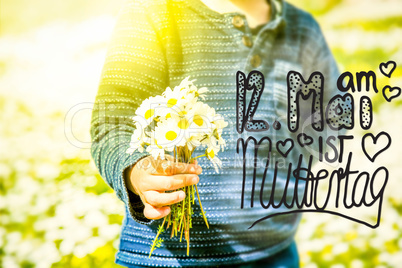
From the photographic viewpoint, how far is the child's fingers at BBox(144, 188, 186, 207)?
1.78 feet

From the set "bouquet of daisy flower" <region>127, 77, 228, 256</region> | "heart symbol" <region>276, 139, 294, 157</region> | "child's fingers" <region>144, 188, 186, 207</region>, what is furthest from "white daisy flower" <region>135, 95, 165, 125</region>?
"heart symbol" <region>276, 139, 294, 157</region>

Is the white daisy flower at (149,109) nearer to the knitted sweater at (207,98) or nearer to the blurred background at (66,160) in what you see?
the knitted sweater at (207,98)

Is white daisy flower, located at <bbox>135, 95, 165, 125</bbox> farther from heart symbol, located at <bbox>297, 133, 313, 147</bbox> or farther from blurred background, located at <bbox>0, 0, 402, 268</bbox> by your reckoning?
blurred background, located at <bbox>0, 0, 402, 268</bbox>

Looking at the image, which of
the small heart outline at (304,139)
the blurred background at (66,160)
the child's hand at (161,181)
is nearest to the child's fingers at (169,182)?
the child's hand at (161,181)

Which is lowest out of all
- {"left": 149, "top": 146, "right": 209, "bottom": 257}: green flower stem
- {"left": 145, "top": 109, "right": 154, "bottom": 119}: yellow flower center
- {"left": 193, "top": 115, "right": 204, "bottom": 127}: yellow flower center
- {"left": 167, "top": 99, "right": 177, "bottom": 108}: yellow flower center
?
{"left": 149, "top": 146, "right": 209, "bottom": 257}: green flower stem

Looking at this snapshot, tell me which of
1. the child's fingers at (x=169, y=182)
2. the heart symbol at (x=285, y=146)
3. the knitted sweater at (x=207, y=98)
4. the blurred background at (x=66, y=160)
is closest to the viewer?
the child's fingers at (x=169, y=182)

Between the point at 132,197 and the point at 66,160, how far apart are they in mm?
1356

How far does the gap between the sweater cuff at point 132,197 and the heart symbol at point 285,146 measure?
39 centimetres

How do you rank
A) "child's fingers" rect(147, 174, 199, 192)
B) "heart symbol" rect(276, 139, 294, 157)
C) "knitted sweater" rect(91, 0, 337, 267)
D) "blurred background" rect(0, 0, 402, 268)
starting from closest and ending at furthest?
1. "child's fingers" rect(147, 174, 199, 192)
2. "knitted sweater" rect(91, 0, 337, 267)
3. "heart symbol" rect(276, 139, 294, 157)
4. "blurred background" rect(0, 0, 402, 268)

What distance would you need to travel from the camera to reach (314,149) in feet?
3.42

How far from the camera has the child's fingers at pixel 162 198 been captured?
0.54 meters

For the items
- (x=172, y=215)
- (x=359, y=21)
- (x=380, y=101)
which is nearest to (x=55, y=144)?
(x=172, y=215)

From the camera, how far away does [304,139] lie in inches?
39.4

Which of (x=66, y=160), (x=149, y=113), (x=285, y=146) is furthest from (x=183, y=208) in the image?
(x=66, y=160)
